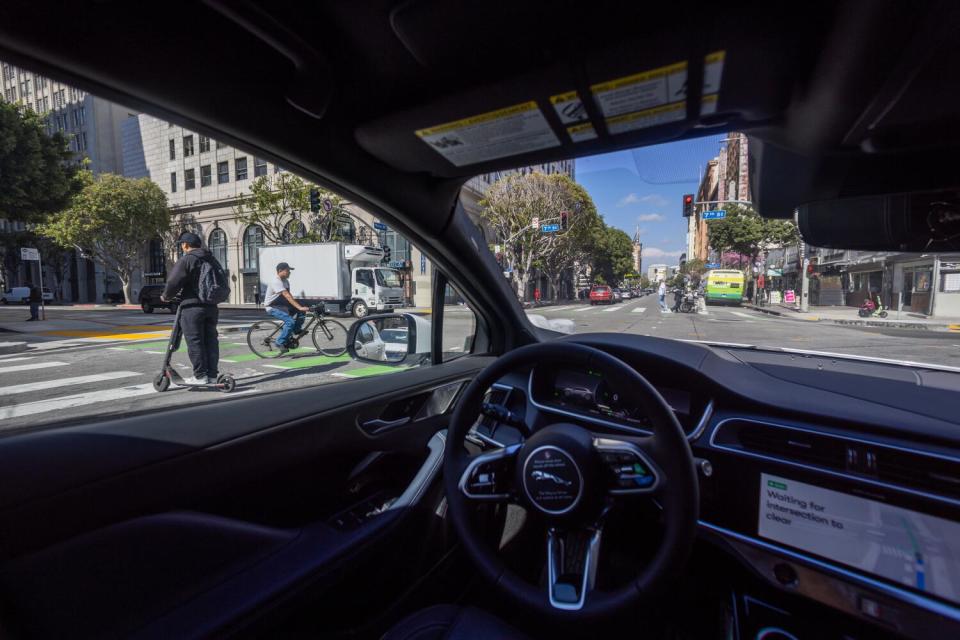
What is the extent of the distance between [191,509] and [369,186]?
1321 mm

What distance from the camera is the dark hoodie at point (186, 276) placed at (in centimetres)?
259

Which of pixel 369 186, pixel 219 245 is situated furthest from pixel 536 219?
pixel 369 186

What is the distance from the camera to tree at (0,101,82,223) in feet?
5.23

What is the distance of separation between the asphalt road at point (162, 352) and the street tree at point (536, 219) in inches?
50.2

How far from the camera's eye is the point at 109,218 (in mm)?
2270

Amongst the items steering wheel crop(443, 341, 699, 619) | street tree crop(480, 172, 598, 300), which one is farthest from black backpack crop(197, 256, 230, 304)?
steering wheel crop(443, 341, 699, 619)

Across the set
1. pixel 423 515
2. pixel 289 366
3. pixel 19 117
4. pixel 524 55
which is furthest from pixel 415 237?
pixel 289 366

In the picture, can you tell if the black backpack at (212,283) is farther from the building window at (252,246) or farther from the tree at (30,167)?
the tree at (30,167)

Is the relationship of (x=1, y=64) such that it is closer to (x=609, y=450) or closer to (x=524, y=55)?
(x=524, y=55)

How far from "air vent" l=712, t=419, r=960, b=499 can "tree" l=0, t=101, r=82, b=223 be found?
8.83ft

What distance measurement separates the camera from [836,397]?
59.7 inches

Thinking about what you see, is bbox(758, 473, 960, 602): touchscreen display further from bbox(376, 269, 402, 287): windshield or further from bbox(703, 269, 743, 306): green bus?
bbox(703, 269, 743, 306): green bus

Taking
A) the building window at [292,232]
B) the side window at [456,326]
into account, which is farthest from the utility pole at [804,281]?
the building window at [292,232]

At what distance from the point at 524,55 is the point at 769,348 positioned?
191 cm
